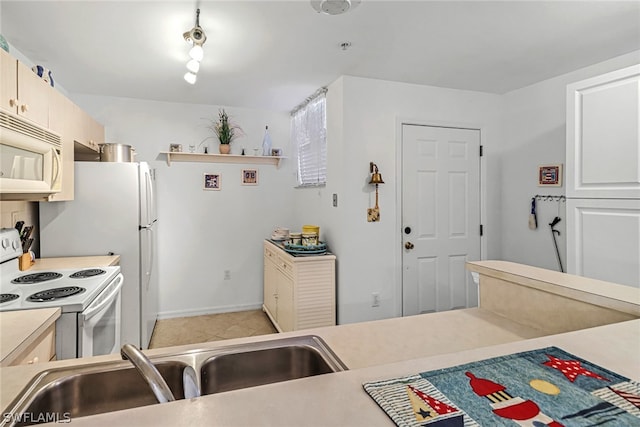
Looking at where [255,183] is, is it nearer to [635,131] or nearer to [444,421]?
[635,131]

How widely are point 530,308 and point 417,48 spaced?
1940mm

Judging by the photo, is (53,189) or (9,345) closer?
(9,345)

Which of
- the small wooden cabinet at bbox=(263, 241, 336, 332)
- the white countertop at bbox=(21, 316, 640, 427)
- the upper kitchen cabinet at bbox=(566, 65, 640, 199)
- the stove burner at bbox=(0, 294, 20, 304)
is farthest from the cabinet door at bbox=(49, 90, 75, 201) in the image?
the upper kitchen cabinet at bbox=(566, 65, 640, 199)

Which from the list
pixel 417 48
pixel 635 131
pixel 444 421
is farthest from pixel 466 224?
pixel 444 421

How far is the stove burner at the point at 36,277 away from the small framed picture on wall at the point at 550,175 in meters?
3.93

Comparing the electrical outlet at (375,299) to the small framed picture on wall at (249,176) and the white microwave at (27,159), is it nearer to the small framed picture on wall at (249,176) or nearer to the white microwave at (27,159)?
the small framed picture on wall at (249,176)

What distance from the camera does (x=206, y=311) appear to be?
4.12m

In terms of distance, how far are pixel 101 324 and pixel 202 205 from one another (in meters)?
2.25

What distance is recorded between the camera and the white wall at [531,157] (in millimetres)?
3102

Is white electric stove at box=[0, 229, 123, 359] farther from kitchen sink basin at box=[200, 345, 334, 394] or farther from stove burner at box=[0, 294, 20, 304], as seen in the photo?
kitchen sink basin at box=[200, 345, 334, 394]

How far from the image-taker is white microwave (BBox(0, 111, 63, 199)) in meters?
1.62

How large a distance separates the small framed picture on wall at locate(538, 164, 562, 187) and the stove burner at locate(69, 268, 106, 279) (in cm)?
371

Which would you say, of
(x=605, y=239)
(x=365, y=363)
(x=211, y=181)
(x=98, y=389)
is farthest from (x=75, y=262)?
(x=605, y=239)

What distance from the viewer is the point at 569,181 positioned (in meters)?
2.44
